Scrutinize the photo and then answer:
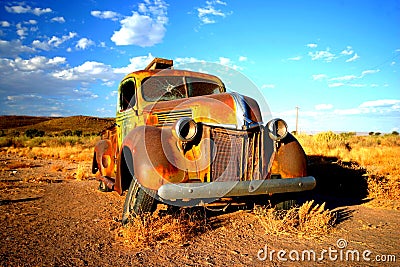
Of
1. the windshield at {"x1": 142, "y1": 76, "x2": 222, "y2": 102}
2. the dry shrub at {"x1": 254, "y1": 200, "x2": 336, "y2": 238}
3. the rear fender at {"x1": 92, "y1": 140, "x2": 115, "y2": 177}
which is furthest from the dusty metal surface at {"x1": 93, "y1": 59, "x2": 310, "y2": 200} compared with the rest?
the rear fender at {"x1": 92, "y1": 140, "x2": 115, "y2": 177}

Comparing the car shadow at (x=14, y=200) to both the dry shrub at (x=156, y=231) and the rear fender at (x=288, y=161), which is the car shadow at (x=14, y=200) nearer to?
the dry shrub at (x=156, y=231)

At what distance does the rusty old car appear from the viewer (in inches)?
144

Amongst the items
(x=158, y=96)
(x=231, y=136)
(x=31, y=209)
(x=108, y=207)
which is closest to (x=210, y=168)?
(x=231, y=136)

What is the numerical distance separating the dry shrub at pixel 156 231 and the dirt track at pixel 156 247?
0.10 meters

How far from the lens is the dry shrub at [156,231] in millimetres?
3701

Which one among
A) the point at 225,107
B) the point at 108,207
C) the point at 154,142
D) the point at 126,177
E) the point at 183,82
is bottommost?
the point at 108,207

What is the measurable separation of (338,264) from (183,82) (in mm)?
4034

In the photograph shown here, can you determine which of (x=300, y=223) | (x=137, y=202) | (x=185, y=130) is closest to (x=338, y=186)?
(x=300, y=223)

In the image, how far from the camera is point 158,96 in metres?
5.62

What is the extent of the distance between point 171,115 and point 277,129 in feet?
5.61

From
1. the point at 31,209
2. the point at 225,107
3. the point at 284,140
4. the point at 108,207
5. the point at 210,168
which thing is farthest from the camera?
the point at 108,207

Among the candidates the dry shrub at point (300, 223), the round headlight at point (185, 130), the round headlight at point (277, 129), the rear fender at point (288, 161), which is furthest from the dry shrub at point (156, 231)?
the round headlight at point (277, 129)

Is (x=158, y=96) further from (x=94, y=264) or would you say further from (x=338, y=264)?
(x=338, y=264)

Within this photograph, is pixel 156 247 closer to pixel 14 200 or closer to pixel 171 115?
pixel 171 115
